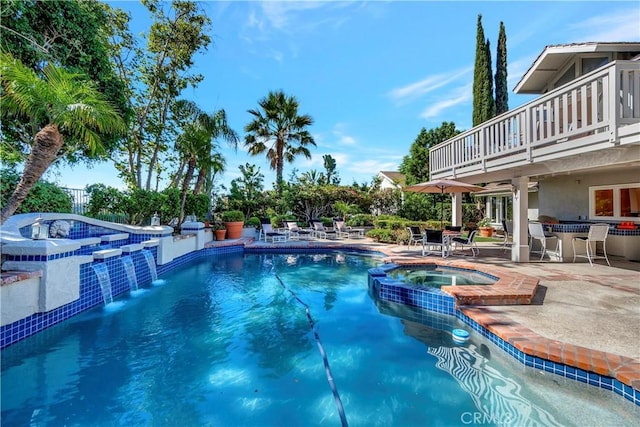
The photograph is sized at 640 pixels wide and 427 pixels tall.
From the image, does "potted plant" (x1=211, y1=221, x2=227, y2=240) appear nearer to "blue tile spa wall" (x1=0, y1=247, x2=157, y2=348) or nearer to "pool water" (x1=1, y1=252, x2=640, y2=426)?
"blue tile spa wall" (x1=0, y1=247, x2=157, y2=348)

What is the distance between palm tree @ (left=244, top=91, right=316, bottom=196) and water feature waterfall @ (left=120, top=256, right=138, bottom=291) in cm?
1267

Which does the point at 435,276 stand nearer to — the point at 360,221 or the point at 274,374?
the point at 274,374

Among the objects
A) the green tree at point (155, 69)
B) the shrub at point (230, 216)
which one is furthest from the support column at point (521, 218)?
the green tree at point (155, 69)

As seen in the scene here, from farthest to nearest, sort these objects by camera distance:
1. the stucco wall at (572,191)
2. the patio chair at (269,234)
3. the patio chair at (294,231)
Answer: the patio chair at (294,231) < the patio chair at (269,234) < the stucco wall at (572,191)

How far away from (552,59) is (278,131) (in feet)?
46.7

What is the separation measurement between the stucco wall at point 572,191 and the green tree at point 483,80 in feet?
37.6

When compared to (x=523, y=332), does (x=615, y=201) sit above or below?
above

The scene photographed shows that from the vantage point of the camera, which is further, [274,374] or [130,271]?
[130,271]

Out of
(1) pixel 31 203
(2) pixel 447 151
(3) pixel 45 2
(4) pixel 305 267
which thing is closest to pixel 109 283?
(1) pixel 31 203

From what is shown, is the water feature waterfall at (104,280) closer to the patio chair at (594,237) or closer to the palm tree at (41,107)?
the palm tree at (41,107)

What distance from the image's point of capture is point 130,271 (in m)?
6.94

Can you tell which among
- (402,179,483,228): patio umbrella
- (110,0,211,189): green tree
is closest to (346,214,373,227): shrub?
(402,179,483,228): patio umbrella

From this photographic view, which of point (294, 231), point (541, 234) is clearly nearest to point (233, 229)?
point (294, 231)

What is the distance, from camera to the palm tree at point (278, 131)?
1873cm
